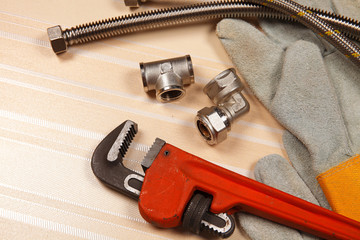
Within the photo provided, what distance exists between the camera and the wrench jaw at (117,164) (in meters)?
0.83

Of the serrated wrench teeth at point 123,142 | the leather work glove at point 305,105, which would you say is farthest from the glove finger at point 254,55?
the serrated wrench teeth at point 123,142

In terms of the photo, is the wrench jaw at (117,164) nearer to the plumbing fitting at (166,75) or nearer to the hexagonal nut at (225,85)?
the plumbing fitting at (166,75)

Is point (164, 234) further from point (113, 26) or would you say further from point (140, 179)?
point (113, 26)

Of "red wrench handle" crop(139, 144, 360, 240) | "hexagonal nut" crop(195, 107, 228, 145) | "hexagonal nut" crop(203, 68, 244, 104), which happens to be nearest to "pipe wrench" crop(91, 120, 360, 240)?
"red wrench handle" crop(139, 144, 360, 240)

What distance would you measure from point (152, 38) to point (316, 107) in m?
0.51

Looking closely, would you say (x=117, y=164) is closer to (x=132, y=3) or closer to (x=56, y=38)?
(x=56, y=38)

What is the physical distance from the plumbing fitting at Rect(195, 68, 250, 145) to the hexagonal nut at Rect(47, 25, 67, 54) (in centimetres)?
43

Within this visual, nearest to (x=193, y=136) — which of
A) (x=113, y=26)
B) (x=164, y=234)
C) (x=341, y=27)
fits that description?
(x=164, y=234)

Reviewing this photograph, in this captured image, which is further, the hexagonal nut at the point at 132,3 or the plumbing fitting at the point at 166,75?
the hexagonal nut at the point at 132,3

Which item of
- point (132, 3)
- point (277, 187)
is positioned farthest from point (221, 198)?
point (132, 3)

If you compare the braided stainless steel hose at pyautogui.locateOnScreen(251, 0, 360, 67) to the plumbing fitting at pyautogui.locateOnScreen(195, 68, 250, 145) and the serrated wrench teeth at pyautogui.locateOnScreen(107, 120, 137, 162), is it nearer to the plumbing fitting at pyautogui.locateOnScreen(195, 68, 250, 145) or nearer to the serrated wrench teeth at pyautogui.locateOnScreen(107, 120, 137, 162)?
the plumbing fitting at pyautogui.locateOnScreen(195, 68, 250, 145)

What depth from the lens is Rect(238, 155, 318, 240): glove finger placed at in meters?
0.83

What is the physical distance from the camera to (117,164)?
86cm

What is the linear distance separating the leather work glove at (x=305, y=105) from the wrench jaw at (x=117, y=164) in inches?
10.6
